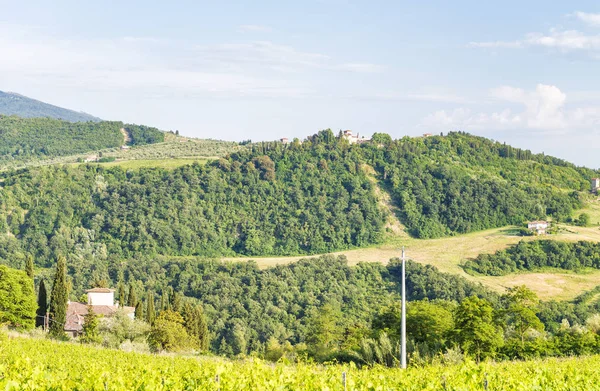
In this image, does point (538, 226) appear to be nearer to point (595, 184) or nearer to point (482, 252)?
point (482, 252)

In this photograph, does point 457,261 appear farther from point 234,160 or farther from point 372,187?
point 234,160

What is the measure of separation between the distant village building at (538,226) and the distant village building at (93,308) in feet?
214

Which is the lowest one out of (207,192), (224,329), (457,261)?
(224,329)

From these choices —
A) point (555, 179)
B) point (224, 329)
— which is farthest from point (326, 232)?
point (555, 179)

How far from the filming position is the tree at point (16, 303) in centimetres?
4472

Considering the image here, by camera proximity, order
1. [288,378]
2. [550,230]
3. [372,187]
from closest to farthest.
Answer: [288,378]
[550,230]
[372,187]

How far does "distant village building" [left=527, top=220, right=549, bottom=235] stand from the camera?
3863 inches

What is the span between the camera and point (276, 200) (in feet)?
376

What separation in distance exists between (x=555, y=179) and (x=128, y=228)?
82585mm

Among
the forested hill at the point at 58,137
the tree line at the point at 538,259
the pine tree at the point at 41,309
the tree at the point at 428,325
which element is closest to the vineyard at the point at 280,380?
the tree at the point at 428,325

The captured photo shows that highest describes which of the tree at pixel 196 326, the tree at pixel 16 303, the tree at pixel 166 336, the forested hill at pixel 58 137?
the forested hill at pixel 58 137

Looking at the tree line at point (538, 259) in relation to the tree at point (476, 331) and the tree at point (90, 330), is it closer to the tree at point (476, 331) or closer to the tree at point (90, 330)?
the tree at point (476, 331)

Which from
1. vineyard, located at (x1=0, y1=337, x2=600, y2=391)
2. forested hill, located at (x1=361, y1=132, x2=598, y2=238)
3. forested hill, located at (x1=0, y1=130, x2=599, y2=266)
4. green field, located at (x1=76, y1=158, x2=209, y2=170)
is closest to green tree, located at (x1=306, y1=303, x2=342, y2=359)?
vineyard, located at (x1=0, y1=337, x2=600, y2=391)

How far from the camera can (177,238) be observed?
10019 cm
